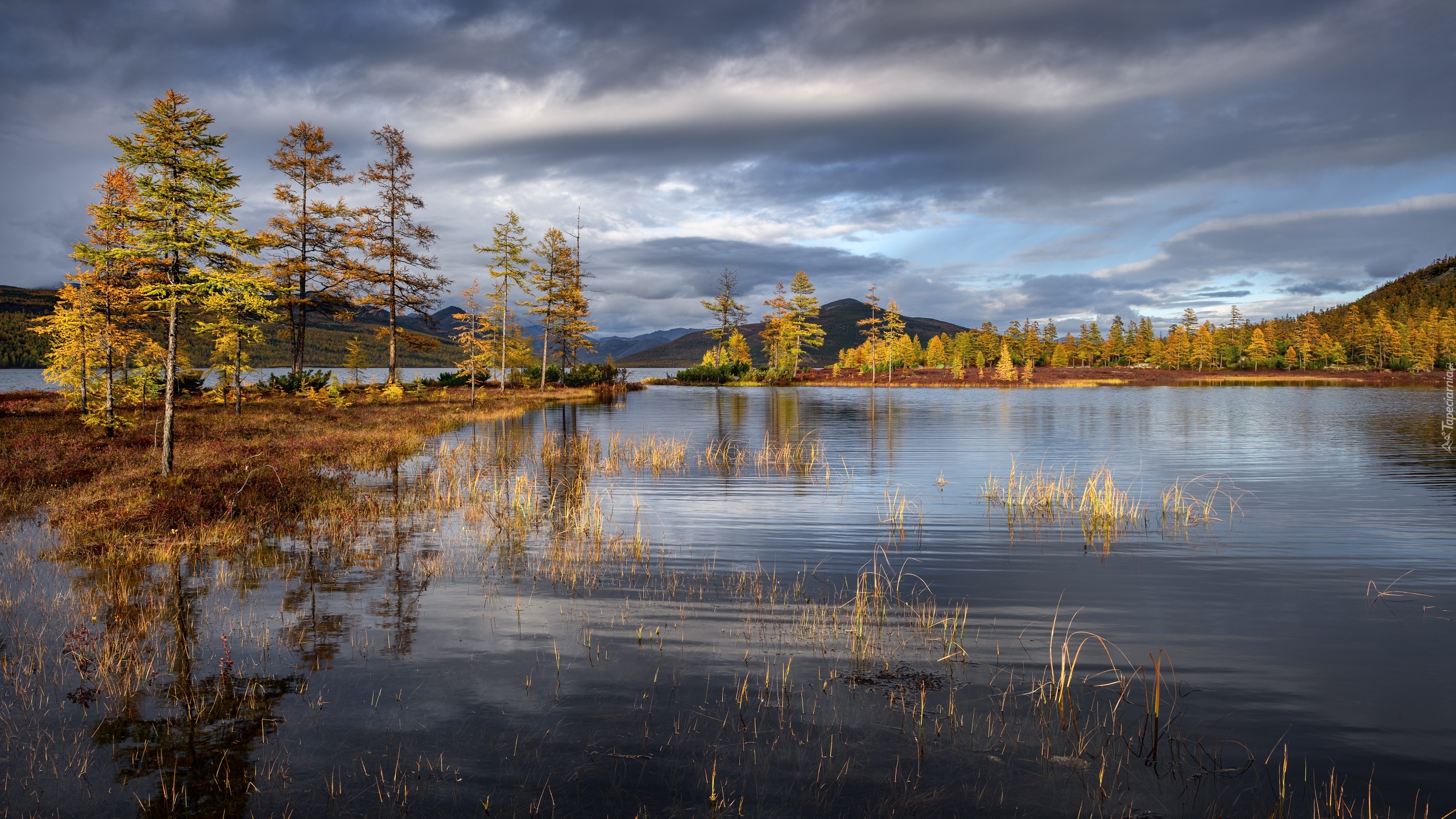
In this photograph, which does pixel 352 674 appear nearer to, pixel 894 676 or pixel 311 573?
pixel 311 573

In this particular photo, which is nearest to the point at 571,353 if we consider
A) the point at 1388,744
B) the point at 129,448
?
the point at 129,448

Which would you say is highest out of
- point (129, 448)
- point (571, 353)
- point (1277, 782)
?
point (571, 353)

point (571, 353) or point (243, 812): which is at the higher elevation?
point (571, 353)

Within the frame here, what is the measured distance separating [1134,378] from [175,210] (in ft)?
374

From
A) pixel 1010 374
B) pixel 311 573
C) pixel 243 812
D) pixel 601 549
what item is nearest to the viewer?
pixel 243 812

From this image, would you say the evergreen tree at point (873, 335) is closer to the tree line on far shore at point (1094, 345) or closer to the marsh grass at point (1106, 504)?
the tree line on far shore at point (1094, 345)

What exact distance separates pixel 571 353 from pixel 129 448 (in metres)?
54.9

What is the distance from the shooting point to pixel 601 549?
39.7 ft

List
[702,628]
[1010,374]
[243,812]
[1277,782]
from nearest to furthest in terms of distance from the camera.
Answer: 1. [243,812]
2. [1277,782]
3. [702,628]
4. [1010,374]

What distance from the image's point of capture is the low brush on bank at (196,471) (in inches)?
Answer: 488

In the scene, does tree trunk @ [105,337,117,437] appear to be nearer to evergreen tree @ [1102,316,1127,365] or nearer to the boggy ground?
the boggy ground

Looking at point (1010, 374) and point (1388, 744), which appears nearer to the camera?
point (1388, 744)

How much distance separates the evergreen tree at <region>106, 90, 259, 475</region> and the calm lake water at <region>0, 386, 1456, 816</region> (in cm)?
642

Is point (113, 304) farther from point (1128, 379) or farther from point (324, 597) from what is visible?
point (1128, 379)
